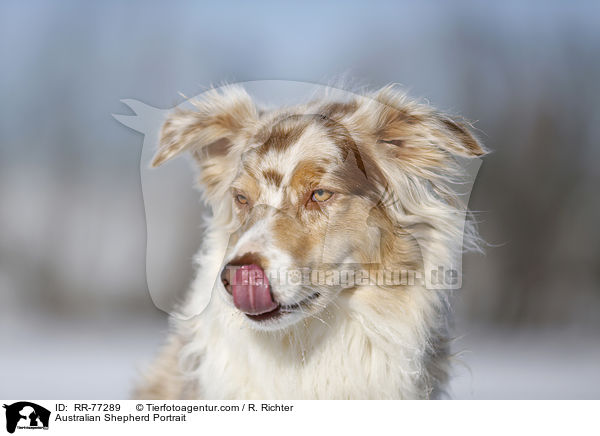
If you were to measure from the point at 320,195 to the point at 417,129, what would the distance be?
45cm

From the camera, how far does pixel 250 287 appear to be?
1781mm

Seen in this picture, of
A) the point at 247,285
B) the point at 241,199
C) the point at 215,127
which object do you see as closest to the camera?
the point at 247,285

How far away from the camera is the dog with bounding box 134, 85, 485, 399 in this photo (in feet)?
6.53

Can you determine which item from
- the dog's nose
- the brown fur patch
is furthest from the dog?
the dog's nose

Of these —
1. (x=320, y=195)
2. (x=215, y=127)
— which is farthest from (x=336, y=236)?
(x=215, y=127)

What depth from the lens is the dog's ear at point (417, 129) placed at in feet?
6.82

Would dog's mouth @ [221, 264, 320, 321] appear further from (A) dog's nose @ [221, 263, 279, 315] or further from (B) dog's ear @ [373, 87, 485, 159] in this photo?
(B) dog's ear @ [373, 87, 485, 159]

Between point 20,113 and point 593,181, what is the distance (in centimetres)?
296

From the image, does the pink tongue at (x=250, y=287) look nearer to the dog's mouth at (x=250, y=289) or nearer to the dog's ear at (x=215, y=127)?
the dog's mouth at (x=250, y=289)
